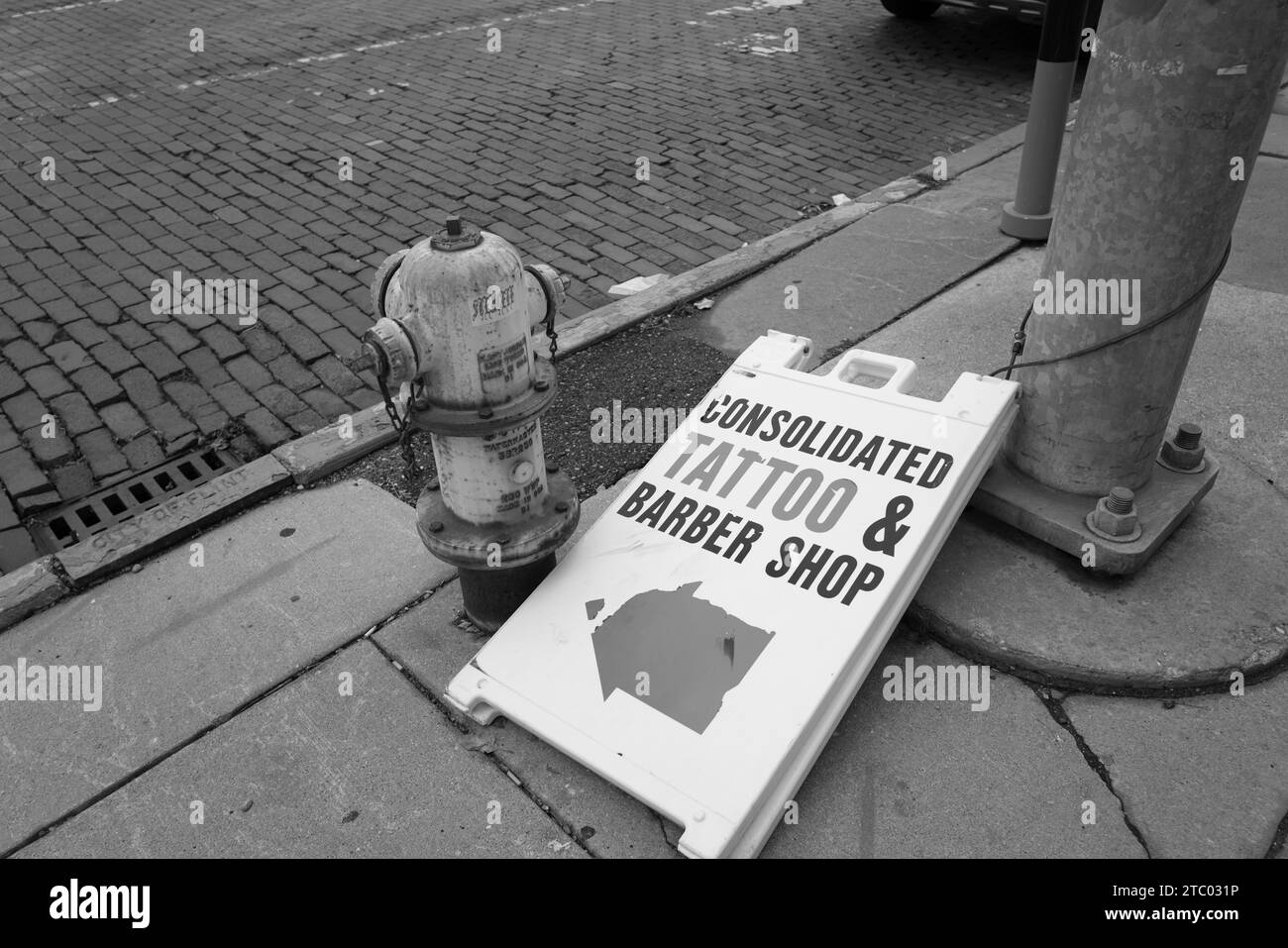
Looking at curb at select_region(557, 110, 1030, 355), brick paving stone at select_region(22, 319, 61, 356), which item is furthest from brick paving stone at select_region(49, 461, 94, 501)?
curb at select_region(557, 110, 1030, 355)

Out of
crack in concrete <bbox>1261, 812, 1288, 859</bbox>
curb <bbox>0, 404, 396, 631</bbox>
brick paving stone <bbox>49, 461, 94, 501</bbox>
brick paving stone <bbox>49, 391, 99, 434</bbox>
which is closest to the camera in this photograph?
crack in concrete <bbox>1261, 812, 1288, 859</bbox>

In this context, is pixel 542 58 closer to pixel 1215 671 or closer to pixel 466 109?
pixel 466 109

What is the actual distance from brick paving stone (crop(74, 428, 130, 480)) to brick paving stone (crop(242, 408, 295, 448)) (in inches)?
19.5

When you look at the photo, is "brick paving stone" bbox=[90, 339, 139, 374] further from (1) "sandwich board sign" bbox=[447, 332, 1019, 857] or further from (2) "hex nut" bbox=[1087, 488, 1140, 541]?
(2) "hex nut" bbox=[1087, 488, 1140, 541]

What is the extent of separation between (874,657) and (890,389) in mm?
959

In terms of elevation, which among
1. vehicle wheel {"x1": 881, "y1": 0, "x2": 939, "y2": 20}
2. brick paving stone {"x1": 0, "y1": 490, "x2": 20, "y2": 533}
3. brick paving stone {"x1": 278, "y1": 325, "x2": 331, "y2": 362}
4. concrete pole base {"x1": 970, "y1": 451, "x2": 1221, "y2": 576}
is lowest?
brick paving stone {"x1": 0, "y1": 490, "x2": 20, "y2": 533}

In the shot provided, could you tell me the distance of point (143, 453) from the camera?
388 centimetres

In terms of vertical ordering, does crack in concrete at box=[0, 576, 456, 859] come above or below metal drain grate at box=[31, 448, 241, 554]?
above

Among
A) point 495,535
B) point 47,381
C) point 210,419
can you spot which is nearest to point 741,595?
point 495,535

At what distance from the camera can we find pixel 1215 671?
2.51 m

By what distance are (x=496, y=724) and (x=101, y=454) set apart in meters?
2.36

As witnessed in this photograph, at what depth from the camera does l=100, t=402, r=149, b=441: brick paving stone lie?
3.99m

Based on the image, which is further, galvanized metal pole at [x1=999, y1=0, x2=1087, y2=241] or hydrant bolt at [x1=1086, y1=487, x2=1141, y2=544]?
galvanized metal pole at [x1=999, y1=0, x2=1087, y2=241]
